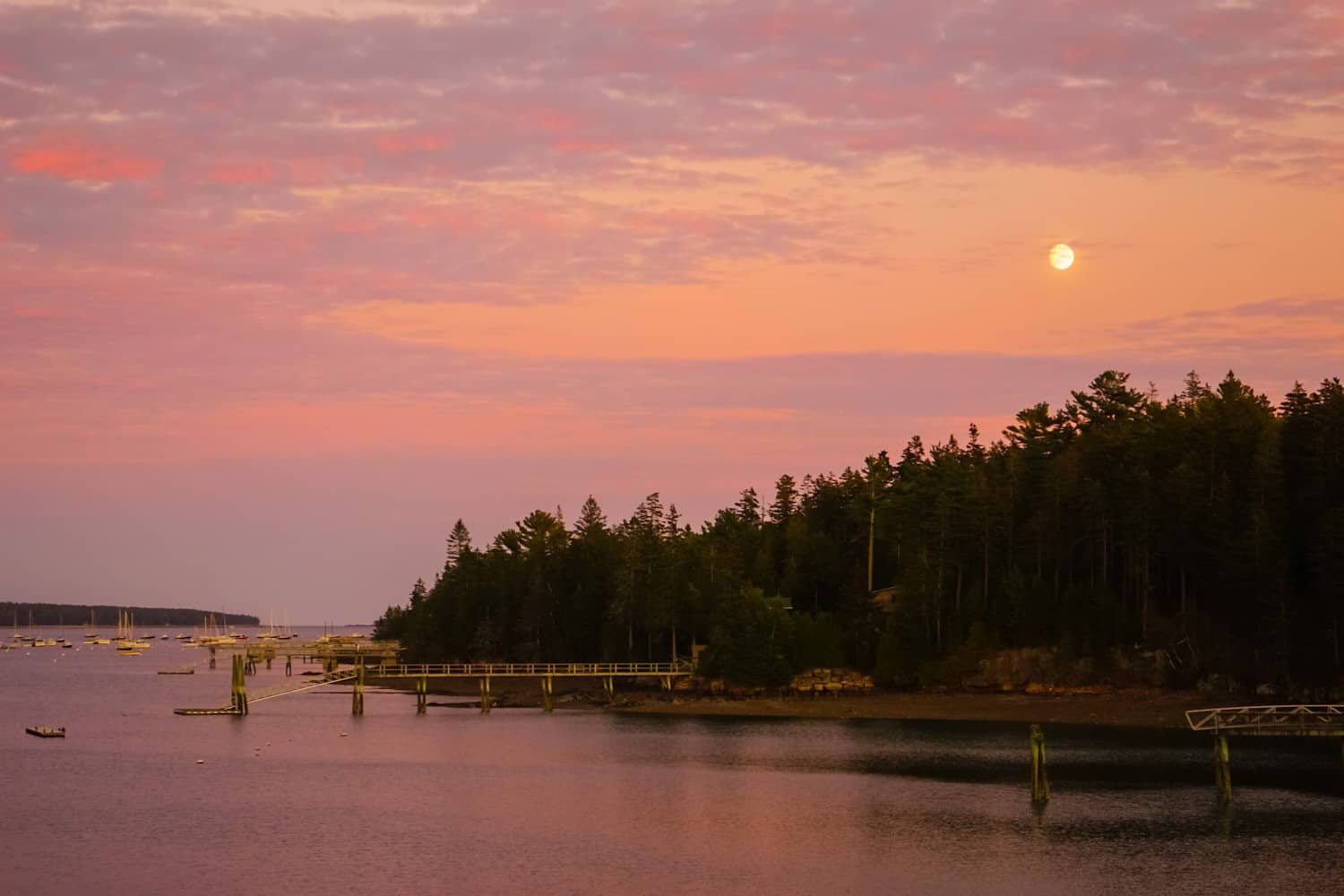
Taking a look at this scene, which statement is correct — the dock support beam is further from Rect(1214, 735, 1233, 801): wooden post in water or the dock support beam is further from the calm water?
Rect(1214, 735, 1233, 801): wooden post in water

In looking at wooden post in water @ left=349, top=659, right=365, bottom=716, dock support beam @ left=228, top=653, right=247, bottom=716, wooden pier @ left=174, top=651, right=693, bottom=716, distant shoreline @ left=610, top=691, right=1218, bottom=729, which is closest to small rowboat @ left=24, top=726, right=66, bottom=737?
wooden pier @ left=174, top=651, right=693, bottom=716

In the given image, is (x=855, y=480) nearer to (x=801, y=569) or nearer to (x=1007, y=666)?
(x=801, y=569)

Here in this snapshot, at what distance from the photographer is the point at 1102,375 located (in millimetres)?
158750

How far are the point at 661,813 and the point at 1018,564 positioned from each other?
69.6 meters

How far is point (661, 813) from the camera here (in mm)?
71562

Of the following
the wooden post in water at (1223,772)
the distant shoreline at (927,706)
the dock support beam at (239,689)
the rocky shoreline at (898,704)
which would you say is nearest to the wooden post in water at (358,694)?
the rocky shoreline at (898,704)

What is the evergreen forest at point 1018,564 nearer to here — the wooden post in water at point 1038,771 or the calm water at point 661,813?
the calm water at point 661,813

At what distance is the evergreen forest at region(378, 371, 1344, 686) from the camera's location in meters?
112

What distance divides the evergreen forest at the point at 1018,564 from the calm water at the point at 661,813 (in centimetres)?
1643

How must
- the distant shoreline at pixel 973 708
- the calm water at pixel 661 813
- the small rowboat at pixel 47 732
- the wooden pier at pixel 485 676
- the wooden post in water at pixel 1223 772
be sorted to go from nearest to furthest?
the calm water at pixel 661 813 → the wooden post in water at pixel 1223 772 → the distant shoreline at pixel 973 708 → the small rowboat at pixel 47 732 → the wooden pier at pixel 485 676

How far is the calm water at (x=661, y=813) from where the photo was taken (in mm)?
55531

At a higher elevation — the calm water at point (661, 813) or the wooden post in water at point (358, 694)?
the wooden post in water at point (358, 694)

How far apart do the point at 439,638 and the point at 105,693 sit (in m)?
38.7

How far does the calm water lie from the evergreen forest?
16.4 m
